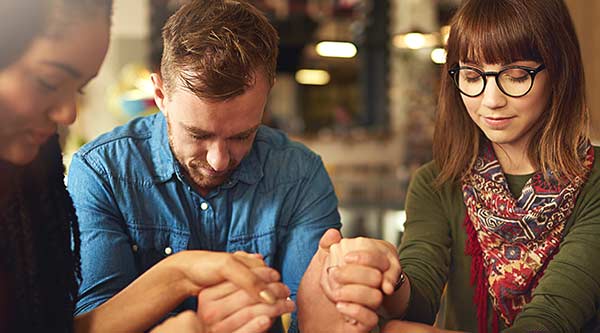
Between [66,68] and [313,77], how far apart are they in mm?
8351

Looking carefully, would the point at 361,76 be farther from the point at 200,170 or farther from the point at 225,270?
the point at 225,270

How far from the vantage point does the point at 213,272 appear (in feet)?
2.38

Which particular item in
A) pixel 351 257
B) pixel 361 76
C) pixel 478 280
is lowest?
pixel 478 280

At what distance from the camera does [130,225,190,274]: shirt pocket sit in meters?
0.99

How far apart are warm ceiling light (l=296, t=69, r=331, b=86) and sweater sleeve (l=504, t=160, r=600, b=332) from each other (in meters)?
7.66

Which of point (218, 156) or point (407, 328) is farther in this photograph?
point (218, 156)

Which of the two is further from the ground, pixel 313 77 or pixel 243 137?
pixel 313 77

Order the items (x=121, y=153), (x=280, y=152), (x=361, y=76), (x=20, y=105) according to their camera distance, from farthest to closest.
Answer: (x=361, y=76) < (x=280, y=152) < (x=121, y=153) < (x=20, y=105)

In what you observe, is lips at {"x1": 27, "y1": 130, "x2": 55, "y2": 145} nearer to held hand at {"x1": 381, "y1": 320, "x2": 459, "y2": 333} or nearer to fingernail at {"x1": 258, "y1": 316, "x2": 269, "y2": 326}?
fingernail at {"x1": 258, "y1": 316, "x2": 269, "y2": 326}

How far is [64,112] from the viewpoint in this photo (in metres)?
0.64

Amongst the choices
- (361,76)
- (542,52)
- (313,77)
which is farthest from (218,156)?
(313,77)

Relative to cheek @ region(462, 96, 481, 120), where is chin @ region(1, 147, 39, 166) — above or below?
below

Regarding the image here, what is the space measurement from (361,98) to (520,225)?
5.22 metres

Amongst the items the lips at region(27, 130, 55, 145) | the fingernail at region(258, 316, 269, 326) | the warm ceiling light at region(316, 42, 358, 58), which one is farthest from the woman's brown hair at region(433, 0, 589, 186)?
the warm ceiling light at region(316, 42, 358, 58)
